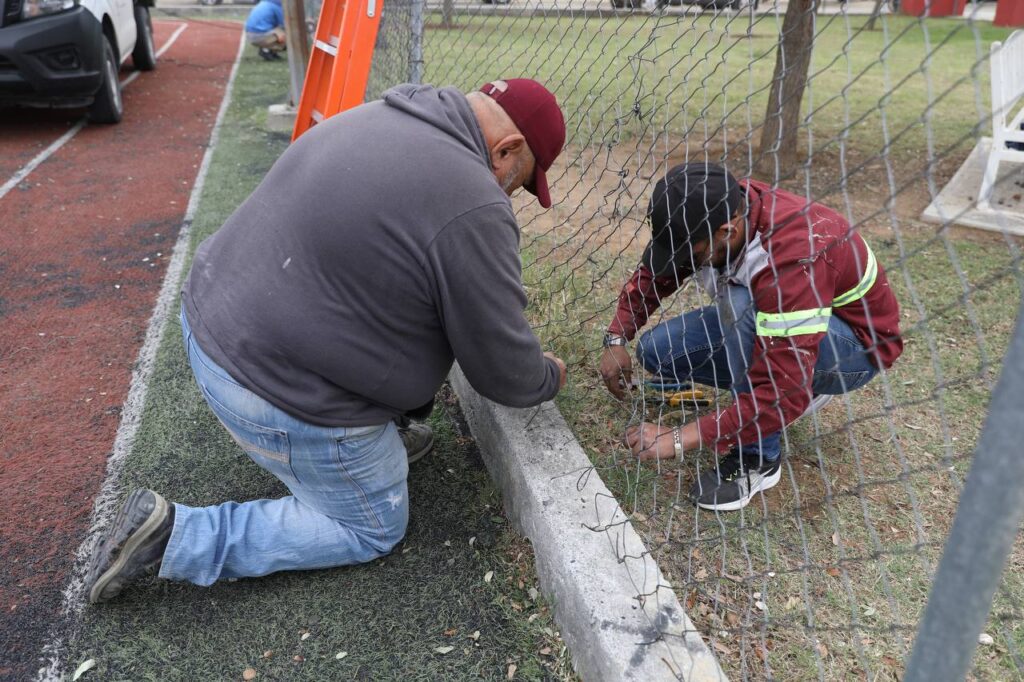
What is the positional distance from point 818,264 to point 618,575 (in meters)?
1.00

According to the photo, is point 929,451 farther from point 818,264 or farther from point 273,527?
point 273,527

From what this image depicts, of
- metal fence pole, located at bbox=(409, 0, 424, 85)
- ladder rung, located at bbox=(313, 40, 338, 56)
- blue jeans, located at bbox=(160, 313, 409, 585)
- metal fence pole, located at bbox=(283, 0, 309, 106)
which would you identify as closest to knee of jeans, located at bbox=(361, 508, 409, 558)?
blue jeans, located at bbox=(160, 313, 409, 585)

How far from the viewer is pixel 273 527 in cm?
221

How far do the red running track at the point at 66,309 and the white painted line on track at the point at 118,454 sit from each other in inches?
1.1

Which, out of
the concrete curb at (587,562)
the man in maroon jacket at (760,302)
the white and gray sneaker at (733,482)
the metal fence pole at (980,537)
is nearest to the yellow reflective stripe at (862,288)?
the man in maroon jacket at (760,302)

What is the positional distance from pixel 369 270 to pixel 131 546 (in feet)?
3.30

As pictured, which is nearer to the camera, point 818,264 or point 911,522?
point 818,264

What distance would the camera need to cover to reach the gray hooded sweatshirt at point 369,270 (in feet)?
6.03

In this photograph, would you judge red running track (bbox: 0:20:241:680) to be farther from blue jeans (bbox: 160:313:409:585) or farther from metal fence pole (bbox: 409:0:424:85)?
metal fence pole (bbox: 409:0:424:85)

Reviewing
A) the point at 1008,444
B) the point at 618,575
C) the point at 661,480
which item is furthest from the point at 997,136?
the point at 1008,444

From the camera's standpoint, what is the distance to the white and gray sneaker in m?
2.45

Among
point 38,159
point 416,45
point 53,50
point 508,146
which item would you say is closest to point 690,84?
point 416,45

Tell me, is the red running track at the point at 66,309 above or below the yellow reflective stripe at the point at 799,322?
below

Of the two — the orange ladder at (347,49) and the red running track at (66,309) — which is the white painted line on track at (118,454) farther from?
the orange ladder at (347,49)
